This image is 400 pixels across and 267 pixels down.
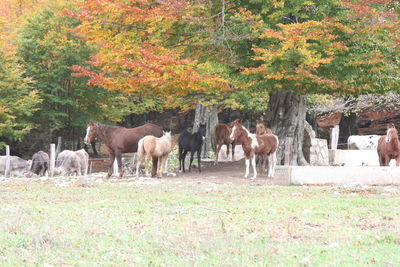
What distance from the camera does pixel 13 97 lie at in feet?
110

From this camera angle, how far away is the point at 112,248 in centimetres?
691

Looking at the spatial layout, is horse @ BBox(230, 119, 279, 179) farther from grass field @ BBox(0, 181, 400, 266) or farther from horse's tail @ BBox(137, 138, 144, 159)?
grass field @ BBox(0, 181, 400, 266)

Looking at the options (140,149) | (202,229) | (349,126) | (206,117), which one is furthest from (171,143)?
(349,126)

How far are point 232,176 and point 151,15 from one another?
5581 mm

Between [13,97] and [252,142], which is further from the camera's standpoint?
[13,97]

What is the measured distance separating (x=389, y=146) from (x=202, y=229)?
11.6 metres

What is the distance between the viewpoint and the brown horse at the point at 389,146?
59.2 ft

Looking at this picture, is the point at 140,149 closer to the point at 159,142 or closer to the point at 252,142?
the point at 159,142

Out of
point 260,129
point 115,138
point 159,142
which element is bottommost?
point 159,142

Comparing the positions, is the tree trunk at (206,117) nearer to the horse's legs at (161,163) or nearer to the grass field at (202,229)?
the horse's legs at (161,163)

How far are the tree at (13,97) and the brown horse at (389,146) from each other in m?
19.5

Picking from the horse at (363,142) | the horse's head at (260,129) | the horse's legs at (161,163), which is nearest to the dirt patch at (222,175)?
the horse's legs at (161,163)

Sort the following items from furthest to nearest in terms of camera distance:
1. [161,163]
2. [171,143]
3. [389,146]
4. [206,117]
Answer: [206,117] < [171,143] < [161,163] < [389,146]

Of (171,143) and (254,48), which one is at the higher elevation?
(254,48)
